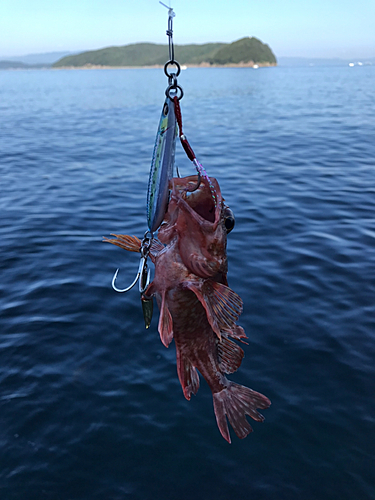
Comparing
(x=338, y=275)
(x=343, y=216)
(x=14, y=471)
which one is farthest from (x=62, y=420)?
(x=343, y=216)

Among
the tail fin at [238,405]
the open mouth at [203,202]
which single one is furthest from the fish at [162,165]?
the tail fin at [238,405]

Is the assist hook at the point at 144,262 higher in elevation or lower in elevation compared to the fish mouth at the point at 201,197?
lower

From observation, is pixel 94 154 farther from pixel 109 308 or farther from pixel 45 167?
pixel 109 308

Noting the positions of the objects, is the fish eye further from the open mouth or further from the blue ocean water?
the blue ocean water

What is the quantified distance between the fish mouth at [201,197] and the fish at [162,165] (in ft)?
0.48

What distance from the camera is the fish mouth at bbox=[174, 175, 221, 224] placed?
11.4ft

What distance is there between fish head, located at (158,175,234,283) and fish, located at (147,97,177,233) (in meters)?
0.09

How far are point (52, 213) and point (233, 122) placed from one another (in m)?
25.5

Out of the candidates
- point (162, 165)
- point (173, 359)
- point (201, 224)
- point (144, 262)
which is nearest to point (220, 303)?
point (201, 224)

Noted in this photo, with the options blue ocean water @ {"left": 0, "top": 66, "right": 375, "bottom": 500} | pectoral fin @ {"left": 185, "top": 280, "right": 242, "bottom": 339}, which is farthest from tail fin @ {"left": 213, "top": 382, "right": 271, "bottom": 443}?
blue ocean water @ {"left": 0, "top": 66, "right": 375, "bottom": 500}

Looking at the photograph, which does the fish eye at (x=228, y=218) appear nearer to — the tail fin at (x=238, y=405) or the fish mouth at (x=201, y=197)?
the fish mouth at (x=201, y=197)

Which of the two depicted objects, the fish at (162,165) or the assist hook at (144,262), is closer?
the fish at (162,165)

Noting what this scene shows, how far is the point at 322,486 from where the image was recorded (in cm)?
491

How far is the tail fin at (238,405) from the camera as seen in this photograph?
425 cm
